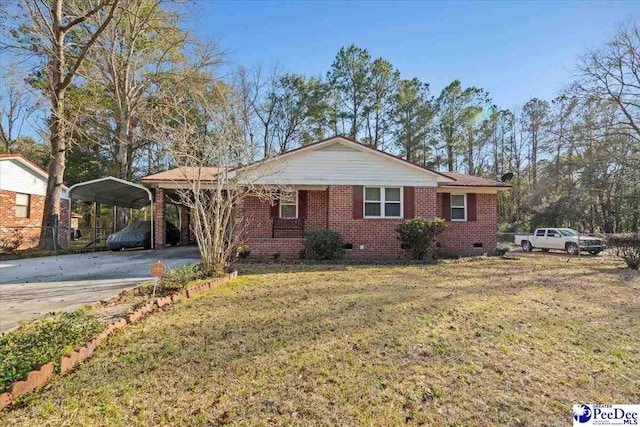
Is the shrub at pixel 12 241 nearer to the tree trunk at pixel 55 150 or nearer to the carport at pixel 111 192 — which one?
the tree trunk at pixel 55 150

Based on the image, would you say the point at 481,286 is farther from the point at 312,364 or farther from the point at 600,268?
the point at 600,268

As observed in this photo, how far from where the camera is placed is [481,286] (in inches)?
316

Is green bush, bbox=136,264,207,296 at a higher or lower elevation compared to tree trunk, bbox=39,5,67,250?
lower

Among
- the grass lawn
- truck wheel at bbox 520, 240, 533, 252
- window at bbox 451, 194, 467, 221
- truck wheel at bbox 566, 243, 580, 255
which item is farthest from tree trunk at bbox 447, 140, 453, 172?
the grass lawn

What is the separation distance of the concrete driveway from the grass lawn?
1943 millimetres

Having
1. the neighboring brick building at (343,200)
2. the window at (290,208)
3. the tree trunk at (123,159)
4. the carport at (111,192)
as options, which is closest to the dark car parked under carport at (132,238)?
the carport at (111,192)

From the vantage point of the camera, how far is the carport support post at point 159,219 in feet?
48.0

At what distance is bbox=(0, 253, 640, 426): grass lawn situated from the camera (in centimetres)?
281

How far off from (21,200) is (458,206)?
21.2m

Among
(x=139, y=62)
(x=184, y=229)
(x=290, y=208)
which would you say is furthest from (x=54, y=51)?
(x=290, y=208)

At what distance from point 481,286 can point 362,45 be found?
29.5 m

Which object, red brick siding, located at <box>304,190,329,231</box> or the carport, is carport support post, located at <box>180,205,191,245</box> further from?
red brick siding, located at <box>304,190,329,231</box>

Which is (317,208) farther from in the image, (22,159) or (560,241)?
(22,159)

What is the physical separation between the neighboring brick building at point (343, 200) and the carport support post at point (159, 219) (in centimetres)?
88
